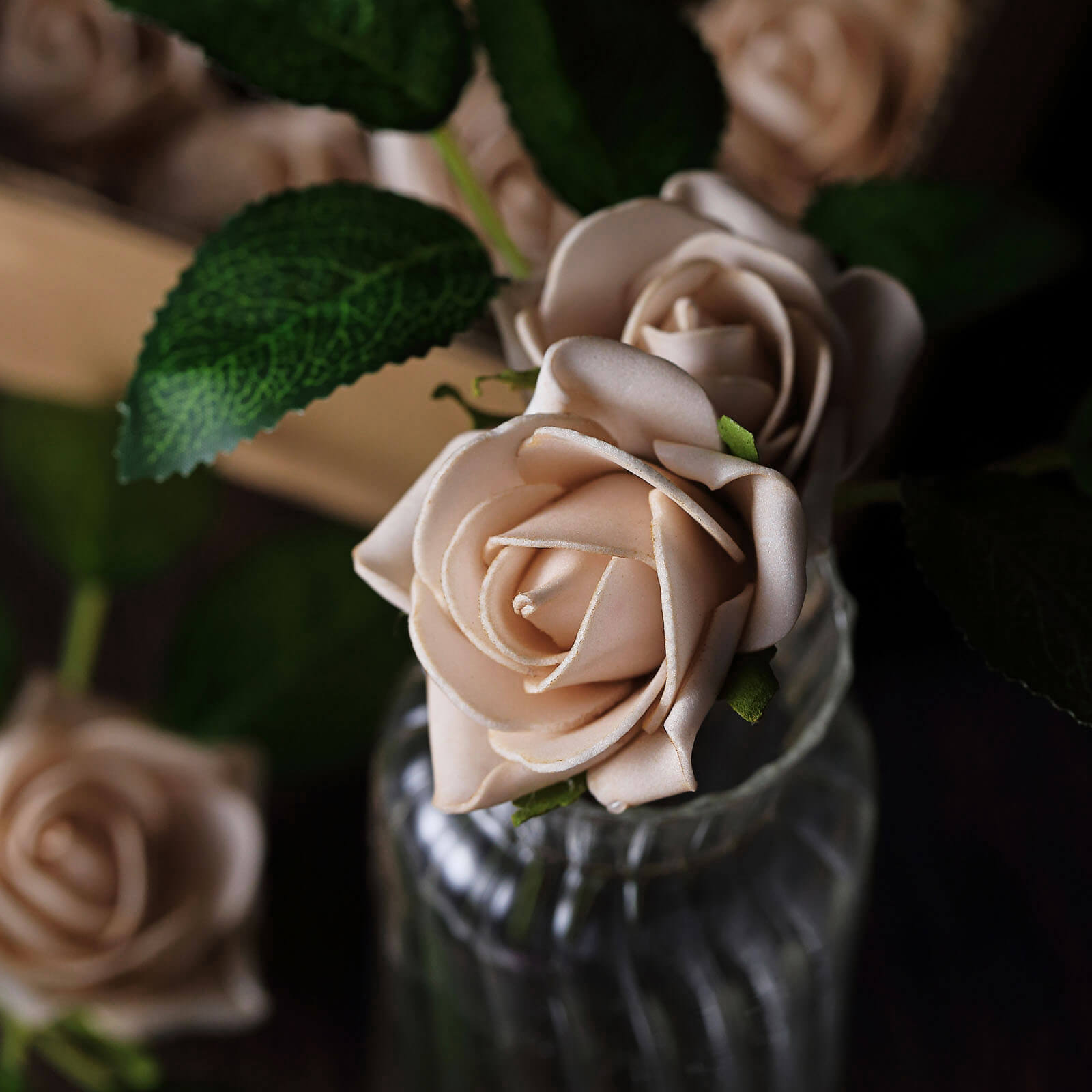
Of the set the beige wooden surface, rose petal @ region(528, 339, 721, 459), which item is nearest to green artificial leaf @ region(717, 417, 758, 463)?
rose petal @ region(528, 339, 721, 459)

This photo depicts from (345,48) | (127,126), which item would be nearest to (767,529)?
(345,48)

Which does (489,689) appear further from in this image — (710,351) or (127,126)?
(127,126)

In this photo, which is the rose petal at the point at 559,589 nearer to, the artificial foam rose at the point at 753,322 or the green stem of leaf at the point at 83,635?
the artificial foam rose at the point at 753,322

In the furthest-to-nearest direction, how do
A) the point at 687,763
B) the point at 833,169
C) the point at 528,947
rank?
the point at 833,169 < the point at 528,947 < the point at 687,763

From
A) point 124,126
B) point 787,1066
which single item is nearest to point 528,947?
point 787,1066

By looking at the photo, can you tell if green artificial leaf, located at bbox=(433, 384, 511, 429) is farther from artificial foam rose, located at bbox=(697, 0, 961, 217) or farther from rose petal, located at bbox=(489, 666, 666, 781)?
artificial foam rose, located at bbox=(697, 0, 961, 217)

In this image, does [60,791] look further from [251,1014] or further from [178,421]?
[178,421]

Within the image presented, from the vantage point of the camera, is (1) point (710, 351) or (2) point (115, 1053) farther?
(2) point (115, 1053)
